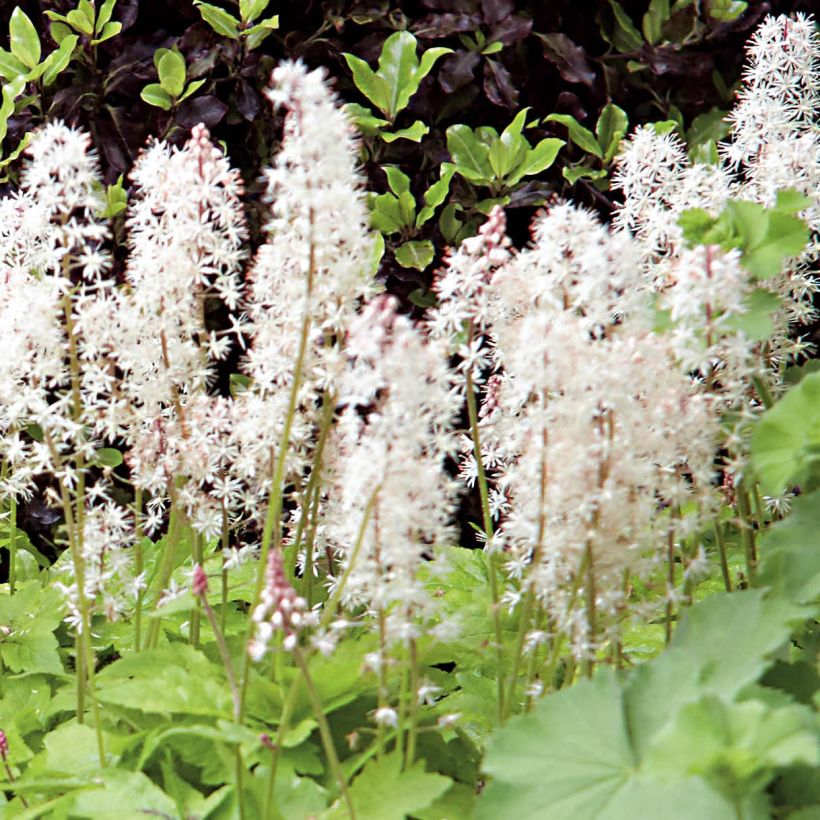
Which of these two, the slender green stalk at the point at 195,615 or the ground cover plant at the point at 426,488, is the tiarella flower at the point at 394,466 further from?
the slender green stalk at the point at 195,615

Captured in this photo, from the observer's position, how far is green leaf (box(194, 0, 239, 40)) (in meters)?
3.28

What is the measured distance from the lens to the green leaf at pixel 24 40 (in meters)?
3.39

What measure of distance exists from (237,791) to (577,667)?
73 centimetres

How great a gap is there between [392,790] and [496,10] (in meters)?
2.51

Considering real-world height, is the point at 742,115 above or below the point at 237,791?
above

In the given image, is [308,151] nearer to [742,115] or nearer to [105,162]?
[742,115]

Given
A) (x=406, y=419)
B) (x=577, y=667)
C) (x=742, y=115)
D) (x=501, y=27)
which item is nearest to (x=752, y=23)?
(x=501, y=27)

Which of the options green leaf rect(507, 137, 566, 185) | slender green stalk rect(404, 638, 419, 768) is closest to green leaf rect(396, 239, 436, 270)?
green leaf rect(507, 137, 566, 185)

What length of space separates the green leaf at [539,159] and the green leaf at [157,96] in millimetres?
1051

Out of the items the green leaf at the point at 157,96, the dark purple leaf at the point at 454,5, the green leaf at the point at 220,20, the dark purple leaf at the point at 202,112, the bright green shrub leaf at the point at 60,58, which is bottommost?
the dark purple leaf at the point at 202,112

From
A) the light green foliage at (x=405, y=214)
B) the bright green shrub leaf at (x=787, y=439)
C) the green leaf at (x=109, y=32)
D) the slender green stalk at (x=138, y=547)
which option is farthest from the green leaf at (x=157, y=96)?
the bright green shrub leaf at (x=787, y=439)

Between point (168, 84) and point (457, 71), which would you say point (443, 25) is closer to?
point (457, 71)

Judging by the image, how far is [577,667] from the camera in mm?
2191

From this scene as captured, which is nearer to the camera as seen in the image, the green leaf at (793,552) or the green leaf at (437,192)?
the green leaf at (793,552)
